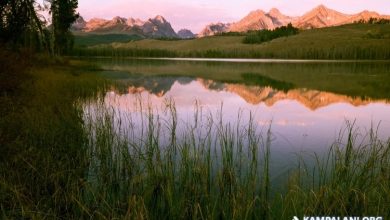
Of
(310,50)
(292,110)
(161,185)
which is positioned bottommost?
(292,110)

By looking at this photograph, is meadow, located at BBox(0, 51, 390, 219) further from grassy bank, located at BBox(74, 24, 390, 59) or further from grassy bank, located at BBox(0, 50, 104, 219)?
grassy bank, located at BBox(74, 24, 390, 59)

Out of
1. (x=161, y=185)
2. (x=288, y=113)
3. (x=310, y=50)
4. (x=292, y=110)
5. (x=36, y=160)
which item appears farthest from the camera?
(x=310, y=50)

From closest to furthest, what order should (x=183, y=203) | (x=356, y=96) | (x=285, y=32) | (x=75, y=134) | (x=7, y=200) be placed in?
(x=183, y=203) → (x=7, y=200) → (x=75, y=134) → (x=356, y=96) → (x=285, y=32)

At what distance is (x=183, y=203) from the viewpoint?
17.3 ft

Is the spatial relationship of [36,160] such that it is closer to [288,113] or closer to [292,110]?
[288,113]

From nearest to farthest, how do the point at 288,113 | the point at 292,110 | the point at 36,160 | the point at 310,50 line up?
1. the point at 36,160
2. the point at 288,113
3. the point at 292,110
4. the point at 310,50

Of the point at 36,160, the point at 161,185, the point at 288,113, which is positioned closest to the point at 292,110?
the point at 288,113

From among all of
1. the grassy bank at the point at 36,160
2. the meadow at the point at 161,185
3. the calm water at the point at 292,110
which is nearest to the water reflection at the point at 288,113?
A: the calm water at the point at 292,110

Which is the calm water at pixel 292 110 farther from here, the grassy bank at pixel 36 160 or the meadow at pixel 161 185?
the grassy bank at pixel 36 160

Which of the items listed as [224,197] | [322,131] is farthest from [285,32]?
[224,197]

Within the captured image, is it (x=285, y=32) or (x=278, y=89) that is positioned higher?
(x=285, y=32)

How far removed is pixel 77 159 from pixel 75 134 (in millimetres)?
1290

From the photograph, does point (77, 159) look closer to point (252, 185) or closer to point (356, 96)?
point (252, 185)

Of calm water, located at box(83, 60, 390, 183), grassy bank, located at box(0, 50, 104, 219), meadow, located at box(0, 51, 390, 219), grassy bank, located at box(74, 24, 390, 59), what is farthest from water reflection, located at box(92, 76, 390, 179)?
grassy bank, located at box(74, 24, 390, 59)
